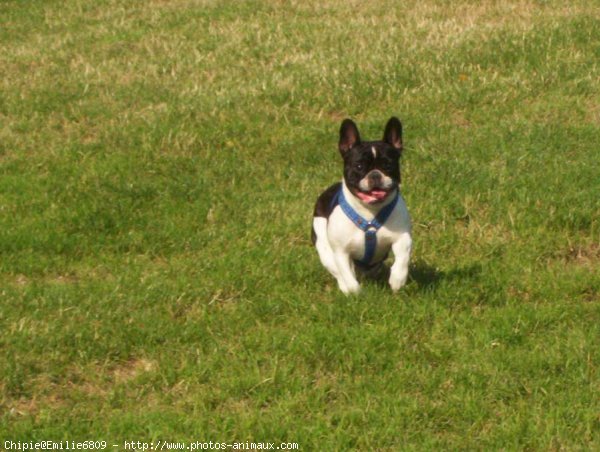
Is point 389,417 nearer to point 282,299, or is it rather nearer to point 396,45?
point 282,299

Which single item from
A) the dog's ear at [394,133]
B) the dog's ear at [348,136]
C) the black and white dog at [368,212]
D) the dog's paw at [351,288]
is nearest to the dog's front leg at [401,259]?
the black and white dog at [368,212]

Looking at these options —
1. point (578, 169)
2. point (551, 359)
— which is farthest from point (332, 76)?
point (551, 359)

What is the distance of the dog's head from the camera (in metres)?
8.28

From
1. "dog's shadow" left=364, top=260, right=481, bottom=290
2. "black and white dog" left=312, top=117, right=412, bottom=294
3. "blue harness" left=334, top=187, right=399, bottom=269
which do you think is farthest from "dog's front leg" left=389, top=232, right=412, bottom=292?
"dog's shadow" left=364, top=260, right=481, bottom=290

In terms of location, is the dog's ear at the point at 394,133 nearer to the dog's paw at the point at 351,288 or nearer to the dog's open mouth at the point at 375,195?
the dog's open mouth at the point at 375,195

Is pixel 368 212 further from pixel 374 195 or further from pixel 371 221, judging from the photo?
pixel 374 195

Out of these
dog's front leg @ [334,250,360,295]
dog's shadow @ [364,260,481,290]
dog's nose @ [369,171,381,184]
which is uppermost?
dog's nose @ [369,171,381,184]

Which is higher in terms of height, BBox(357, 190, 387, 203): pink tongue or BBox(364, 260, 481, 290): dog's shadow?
BBox(357, 190, 387, 203): pink tongue

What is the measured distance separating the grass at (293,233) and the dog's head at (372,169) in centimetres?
83

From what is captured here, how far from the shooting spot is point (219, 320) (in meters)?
8.52

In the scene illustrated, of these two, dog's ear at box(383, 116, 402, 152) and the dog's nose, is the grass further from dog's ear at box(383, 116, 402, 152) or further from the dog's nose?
dog's ear at box(383, 116, 402, 152)

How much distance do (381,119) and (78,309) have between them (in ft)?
18.1

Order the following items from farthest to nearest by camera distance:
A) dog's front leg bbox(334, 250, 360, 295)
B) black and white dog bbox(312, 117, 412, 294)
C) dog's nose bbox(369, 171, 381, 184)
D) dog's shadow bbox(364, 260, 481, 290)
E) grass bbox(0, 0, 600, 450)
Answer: dog's shadow bbox(364, 260, 481, 290) → dog's front leg bbox(334, 250, 360, 295) → black and white dog bbox(312, 117, 412, 294) → dog's nose bbox(369, 171, 381, 184) → grass bbox(0, 0, 600, 450)

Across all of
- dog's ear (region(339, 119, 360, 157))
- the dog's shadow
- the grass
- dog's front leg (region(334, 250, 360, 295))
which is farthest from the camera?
the dog's shadow
